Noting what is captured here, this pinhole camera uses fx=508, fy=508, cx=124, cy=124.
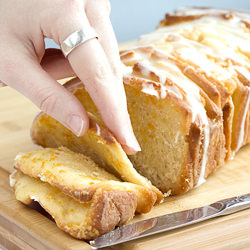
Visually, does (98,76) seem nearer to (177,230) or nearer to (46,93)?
(46,93)

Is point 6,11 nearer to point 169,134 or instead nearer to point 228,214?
point 169,134

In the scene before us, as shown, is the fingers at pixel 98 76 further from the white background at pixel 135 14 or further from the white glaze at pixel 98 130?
the white background at pixel 135 14

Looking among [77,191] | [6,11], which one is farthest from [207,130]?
[6,11]

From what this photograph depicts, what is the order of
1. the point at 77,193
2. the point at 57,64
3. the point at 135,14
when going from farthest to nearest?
the point at 135,14 < the point at 57,64 < the point at 77,193

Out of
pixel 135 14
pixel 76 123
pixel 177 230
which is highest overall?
Result: pixel 76 123

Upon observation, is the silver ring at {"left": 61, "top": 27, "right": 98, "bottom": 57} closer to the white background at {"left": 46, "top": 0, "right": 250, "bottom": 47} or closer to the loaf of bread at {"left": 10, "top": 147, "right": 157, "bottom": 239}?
the loaf of bread at {"left": 10, "top": 147, "right": 157, "bottom": 239}

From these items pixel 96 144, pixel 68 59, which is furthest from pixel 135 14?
pixel 68 59
